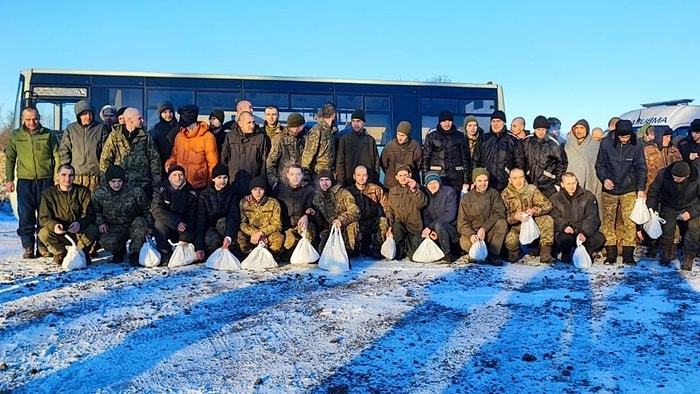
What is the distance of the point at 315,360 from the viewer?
4.05 meters

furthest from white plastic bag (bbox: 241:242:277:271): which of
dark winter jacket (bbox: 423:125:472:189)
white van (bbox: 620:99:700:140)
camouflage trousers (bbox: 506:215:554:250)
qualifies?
white van (bbox: 620:99:700:140)

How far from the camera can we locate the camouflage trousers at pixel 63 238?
7109mm

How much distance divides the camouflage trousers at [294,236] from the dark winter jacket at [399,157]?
1685 millimetres

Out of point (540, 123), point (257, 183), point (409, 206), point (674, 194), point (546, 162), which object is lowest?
point (409, 206)

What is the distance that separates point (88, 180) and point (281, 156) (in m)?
2.68

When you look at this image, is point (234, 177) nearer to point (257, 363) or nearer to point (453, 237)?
point (453, 237)

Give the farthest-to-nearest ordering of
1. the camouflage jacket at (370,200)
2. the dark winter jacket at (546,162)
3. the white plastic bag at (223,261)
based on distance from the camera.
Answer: the dark winter jacket at (546,162) < the camouflage jacket at (370,200) < the white plastic bag at (223,261)

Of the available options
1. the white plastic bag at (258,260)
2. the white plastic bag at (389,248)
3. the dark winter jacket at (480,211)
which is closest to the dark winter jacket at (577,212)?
the dark winter jacket at (480,211)

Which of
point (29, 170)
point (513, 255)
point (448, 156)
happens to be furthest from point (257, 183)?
point (513, 255)

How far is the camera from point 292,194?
7.71 m

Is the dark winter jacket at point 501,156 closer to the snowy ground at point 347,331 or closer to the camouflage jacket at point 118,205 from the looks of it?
the snowy ground at point 347,331

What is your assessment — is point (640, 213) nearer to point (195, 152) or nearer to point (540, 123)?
point (540, 123)

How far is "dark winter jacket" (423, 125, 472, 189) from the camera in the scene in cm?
860

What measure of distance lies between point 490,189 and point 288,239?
2.75 metres
